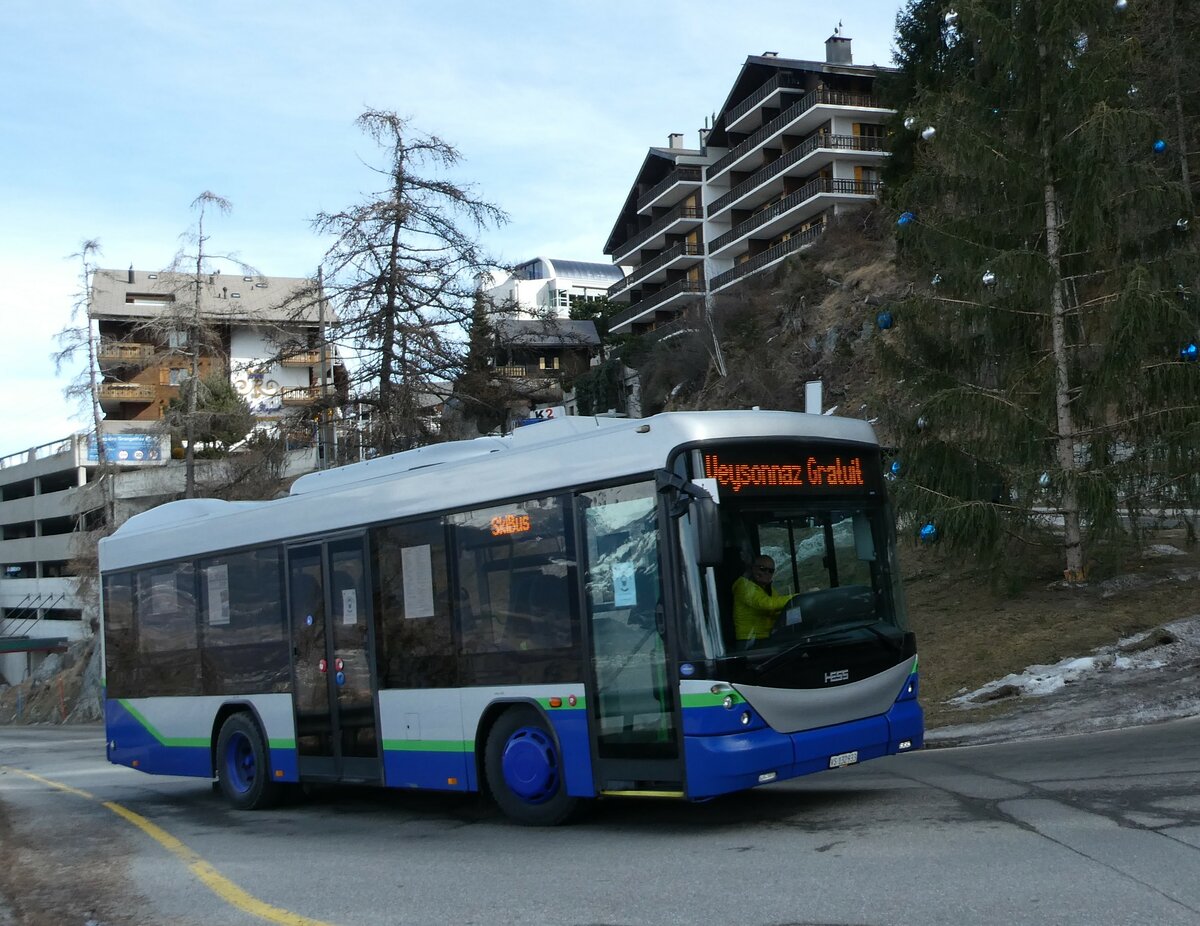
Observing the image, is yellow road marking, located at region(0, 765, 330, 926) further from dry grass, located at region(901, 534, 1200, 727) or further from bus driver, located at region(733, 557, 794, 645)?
dry grass, located at region(901, 534, 1200, 727)

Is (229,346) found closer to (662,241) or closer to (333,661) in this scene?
(333,661)

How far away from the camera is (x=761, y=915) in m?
6.25

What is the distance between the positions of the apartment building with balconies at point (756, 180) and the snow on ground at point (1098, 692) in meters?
48.2

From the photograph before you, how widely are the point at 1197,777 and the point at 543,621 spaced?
4.87 metres

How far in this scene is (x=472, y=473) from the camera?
404 inches

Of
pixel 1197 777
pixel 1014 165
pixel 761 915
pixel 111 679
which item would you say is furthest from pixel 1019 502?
pixel 761 915

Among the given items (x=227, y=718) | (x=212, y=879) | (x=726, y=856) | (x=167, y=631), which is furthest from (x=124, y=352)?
(x=726, y=856)

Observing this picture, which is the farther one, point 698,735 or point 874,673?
point 874,673

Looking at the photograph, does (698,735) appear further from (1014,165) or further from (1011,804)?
(1014,165)

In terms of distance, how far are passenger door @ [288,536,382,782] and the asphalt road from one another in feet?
2.12

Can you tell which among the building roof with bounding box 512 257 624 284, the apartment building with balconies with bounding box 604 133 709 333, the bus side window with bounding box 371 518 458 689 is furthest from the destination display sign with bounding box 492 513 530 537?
the building roof with bounding box 512 257 624 284

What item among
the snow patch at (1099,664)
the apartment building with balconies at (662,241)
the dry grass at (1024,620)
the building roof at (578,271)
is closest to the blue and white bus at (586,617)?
the dry grass at (1024,620)

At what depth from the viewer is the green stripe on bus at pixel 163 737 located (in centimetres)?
1353

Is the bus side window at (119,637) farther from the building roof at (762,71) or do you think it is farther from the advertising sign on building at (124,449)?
the building roof at (762,71)
